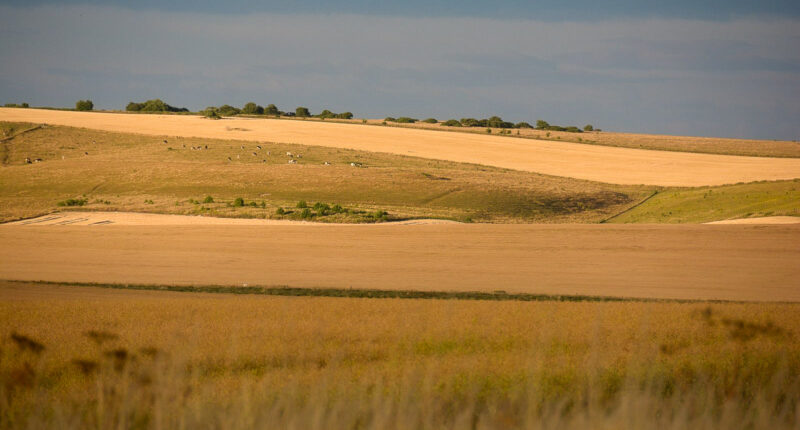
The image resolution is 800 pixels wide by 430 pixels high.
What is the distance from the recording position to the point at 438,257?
2947 centimetres

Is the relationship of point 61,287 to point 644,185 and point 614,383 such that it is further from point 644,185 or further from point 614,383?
point 644,185

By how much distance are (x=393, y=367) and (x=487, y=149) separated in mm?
67709

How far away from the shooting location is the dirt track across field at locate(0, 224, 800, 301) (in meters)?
23.9

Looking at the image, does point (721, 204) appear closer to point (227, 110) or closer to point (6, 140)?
point (6, 140)

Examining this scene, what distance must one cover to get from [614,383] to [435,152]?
2526 inches

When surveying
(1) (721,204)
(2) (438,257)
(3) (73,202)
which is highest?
(1) (721,204)

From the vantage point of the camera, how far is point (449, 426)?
744cm

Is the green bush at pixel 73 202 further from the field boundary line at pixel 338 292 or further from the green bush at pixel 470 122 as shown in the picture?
the green bush at pixel 470 122

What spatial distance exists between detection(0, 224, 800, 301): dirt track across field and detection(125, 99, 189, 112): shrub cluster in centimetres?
8177

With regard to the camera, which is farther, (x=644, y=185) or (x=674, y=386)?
(x=644, y=185)

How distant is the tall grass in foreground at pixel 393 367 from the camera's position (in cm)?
765

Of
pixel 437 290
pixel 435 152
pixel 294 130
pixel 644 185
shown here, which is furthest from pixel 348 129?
pixel 437 290

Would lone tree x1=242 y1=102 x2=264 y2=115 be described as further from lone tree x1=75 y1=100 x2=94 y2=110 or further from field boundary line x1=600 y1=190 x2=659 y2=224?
field boundary line x1=600 y1=190 x2=659 y2=224

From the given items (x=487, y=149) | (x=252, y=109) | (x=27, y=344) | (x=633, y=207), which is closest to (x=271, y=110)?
(x=252, y=109)
